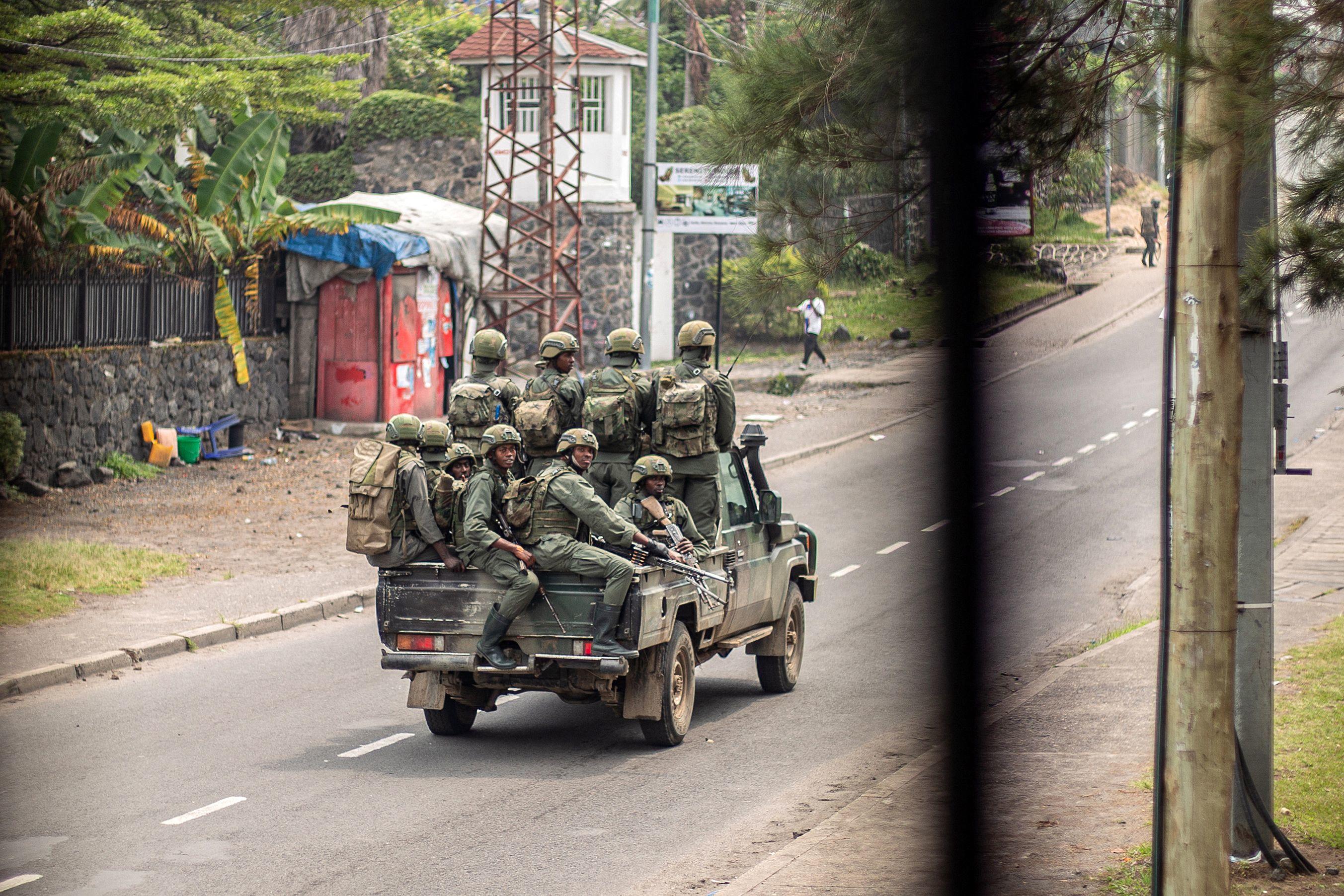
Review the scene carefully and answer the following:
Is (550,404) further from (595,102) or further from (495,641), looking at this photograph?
(595,102)

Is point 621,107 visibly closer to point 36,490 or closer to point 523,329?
point 523,329

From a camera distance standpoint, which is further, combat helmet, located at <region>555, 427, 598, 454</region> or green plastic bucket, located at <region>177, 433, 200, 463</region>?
green plastic bucket, located at <region>177, 433, 200, 463</region>

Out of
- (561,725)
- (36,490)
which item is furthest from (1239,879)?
(36,490)

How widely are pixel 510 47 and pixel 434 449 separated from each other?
86.3ft

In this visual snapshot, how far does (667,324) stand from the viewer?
37875 millimetres

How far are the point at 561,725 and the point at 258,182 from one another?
50.9 ft

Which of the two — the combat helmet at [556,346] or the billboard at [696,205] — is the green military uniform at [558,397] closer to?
the combat helmet at [556,346]

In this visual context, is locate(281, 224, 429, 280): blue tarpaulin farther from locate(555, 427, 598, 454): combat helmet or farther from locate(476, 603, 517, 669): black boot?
locate(476, 603, 517, 669): black boot

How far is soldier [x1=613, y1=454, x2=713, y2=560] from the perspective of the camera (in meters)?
10.3

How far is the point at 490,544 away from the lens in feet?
32.3

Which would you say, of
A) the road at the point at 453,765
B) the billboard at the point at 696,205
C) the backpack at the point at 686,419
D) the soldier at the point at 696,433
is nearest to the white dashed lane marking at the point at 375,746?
the road at the point at 453,765

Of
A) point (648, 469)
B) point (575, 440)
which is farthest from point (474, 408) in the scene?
point (648, 469)

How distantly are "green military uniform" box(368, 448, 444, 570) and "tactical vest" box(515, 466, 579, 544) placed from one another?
0.66 meters

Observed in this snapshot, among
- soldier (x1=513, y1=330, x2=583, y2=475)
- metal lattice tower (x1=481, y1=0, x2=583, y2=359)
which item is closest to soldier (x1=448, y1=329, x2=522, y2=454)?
soldier (x1=513, y1=330, x2=583, y2=475)
